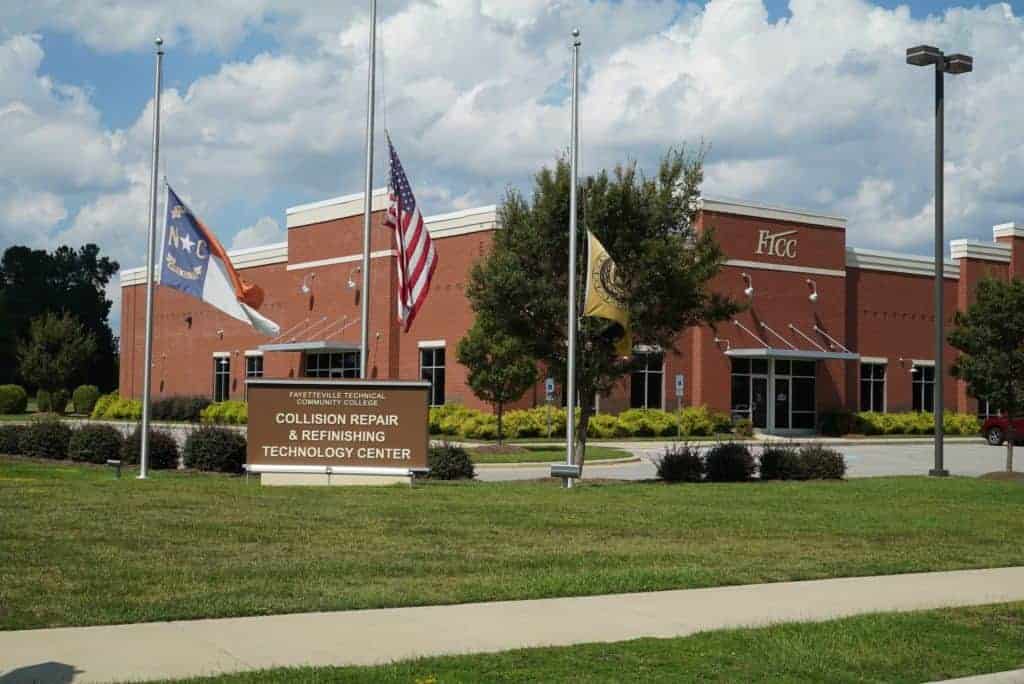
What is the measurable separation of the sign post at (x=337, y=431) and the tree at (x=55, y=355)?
1767 inches

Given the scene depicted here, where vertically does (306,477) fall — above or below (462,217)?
below

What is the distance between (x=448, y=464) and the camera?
2273cm

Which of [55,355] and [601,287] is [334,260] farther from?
[601,287]

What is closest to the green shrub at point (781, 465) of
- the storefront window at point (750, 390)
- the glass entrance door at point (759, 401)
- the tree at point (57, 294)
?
the storefront window at point (750, 390)

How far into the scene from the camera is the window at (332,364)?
5053cm

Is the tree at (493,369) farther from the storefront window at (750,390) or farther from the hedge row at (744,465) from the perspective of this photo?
the storefront window at (750,390)

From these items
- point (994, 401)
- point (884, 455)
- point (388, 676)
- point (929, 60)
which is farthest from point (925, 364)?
point (388, 676)

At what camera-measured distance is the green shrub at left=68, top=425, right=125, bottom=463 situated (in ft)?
83.1

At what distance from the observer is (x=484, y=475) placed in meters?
27.0

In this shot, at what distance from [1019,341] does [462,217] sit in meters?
23.6

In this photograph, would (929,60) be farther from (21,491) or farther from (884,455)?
(21,491)

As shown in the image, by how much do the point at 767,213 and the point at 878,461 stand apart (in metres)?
16.4

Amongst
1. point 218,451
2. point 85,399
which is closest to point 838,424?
point 218,451

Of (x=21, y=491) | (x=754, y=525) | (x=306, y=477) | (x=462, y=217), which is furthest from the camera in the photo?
(x=462, y=217)
